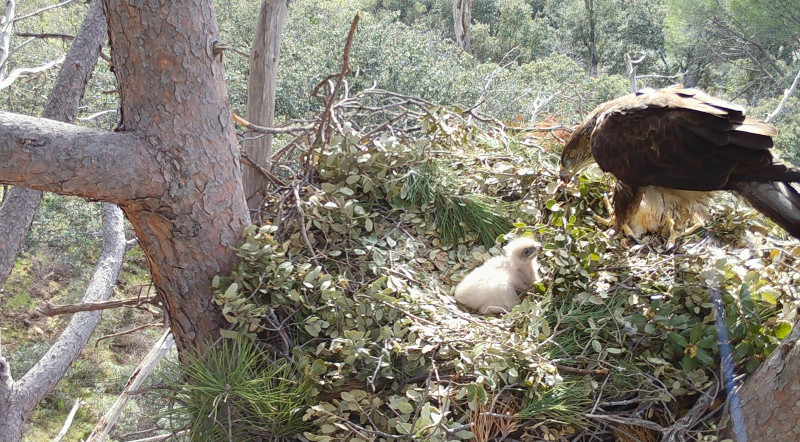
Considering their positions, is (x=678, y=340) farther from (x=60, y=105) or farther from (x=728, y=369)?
(x=60, y=105)

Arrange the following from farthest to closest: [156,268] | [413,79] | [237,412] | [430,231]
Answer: [413,79], [430,231], [156,268], [237,412]

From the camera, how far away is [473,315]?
2.96m

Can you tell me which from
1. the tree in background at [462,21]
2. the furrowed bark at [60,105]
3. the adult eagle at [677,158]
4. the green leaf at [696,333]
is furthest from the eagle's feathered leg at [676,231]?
the tree in background at [462,21]

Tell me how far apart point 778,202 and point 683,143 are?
0.47 meters

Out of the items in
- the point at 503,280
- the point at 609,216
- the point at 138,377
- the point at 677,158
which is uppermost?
the point at 677,158

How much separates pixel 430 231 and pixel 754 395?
1663 mm

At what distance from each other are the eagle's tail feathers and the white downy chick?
0.92m

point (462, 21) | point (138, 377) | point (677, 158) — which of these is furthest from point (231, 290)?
point (462, 21)

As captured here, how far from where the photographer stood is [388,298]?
262 cm

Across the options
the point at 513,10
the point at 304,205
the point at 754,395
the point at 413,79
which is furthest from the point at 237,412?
the point at 513,10

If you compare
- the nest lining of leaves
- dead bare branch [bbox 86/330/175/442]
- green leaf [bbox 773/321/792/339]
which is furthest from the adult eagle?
dead bare branch [bbox 86/330/175/442]

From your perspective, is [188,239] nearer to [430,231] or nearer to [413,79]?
[430,231]

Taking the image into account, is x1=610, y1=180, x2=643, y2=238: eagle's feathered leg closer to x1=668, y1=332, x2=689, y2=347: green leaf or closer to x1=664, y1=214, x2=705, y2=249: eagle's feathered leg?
x1=664, y1=214, x2=705, y2=249: eagle's feathered leg

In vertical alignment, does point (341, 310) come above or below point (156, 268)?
below
